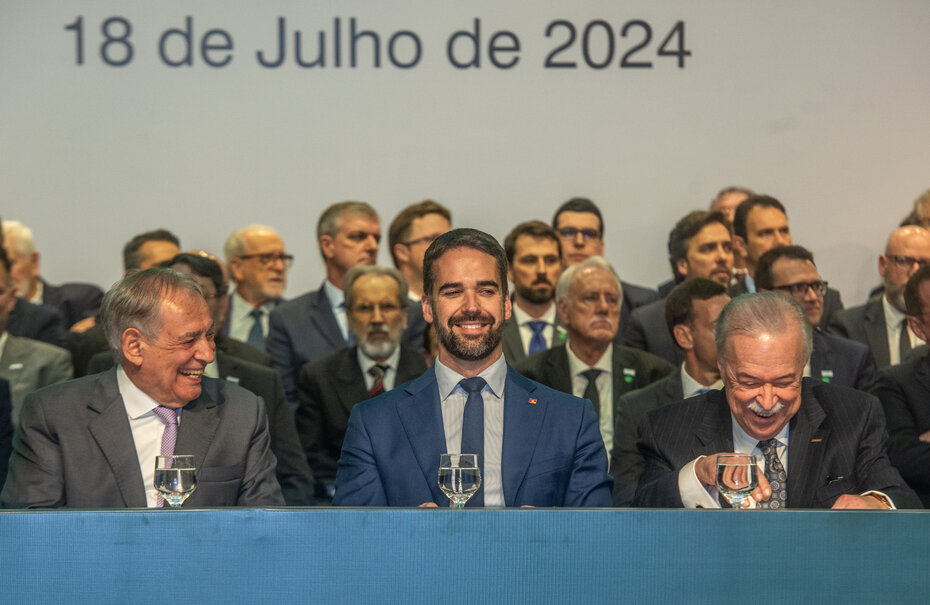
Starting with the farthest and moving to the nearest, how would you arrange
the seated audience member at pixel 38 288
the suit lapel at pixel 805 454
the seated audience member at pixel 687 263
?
the seated audience member at pixel 38 288
the seated audience member at pixel 687 263
the suit lapel at pixel 805 454

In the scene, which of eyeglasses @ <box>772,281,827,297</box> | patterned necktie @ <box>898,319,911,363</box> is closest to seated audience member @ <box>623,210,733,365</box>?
eyeglasses @ <box>772,281,827,297</box>

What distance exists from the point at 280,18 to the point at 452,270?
3836 millimetres

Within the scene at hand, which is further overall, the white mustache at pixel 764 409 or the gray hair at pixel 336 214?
the gray hair at pixel 336 214

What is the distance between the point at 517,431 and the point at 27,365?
8.95 ft

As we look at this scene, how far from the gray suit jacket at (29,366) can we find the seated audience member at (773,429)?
2.70m

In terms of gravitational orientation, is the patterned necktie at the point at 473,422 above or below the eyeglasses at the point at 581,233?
below

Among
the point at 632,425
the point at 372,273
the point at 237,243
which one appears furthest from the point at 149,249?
the point at 632,425

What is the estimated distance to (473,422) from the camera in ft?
10.6

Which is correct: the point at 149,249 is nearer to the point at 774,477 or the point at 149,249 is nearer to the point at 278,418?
the point at 278,418

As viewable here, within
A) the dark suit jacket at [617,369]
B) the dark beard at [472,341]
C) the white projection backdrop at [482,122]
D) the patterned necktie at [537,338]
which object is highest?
the white projection backdrop at [482,122]

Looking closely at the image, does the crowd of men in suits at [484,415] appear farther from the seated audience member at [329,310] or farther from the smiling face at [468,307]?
the seated audience member at [329,310]

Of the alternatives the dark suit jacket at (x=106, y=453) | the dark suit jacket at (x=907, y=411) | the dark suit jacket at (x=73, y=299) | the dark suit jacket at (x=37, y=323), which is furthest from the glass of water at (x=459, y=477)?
the dark suit jacket at (x=73, y=299)

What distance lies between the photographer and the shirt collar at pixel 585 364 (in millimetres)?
5195

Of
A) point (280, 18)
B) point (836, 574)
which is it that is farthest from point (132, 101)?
point (836, 574)
